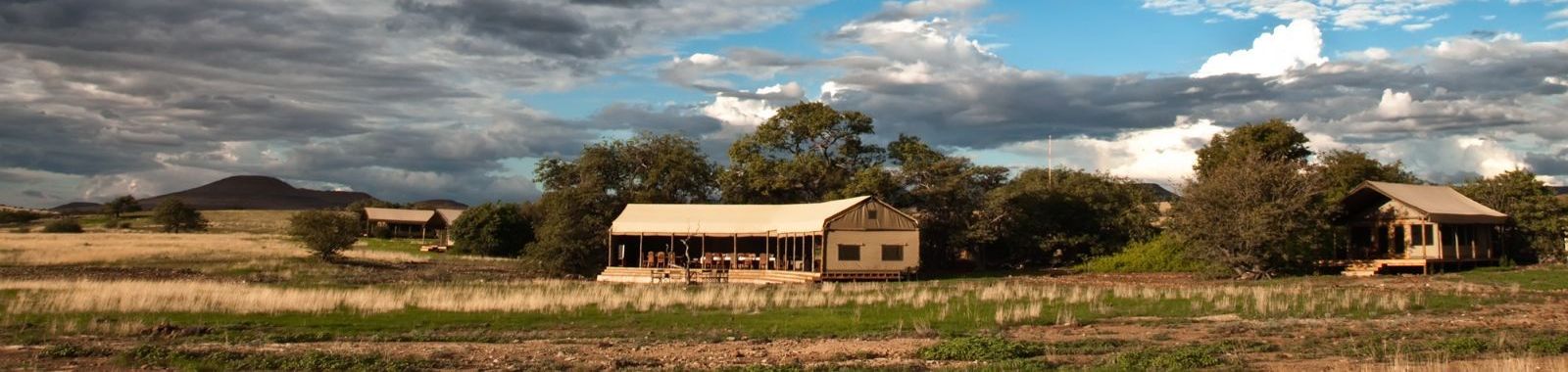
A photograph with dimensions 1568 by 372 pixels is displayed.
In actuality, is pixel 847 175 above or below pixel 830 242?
above

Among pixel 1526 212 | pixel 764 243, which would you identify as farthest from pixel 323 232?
pixel 1526 212

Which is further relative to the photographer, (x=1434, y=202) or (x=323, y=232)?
(x=323, y=232)

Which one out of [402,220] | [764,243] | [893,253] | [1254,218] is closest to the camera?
[1254,218]

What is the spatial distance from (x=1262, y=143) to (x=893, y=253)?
790 inches

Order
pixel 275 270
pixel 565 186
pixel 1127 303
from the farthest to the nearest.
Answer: pixel 565 186 → pixel 275 270 → pixel 1127 303

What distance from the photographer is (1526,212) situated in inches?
1702

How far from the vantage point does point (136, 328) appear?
19.2m

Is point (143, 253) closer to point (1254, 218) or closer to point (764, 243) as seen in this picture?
point (764, 243)

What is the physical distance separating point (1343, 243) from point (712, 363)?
115ft

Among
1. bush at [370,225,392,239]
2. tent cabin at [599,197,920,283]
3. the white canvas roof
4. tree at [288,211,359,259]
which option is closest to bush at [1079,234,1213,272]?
tent cabin at [599,197,920,283]

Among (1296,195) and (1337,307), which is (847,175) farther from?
(1337,307)

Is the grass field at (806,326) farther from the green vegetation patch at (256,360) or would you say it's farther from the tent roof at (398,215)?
the tent roof at (398,215)

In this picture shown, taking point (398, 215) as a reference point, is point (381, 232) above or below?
below

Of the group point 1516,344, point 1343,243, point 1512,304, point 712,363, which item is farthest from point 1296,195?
point 712,363
